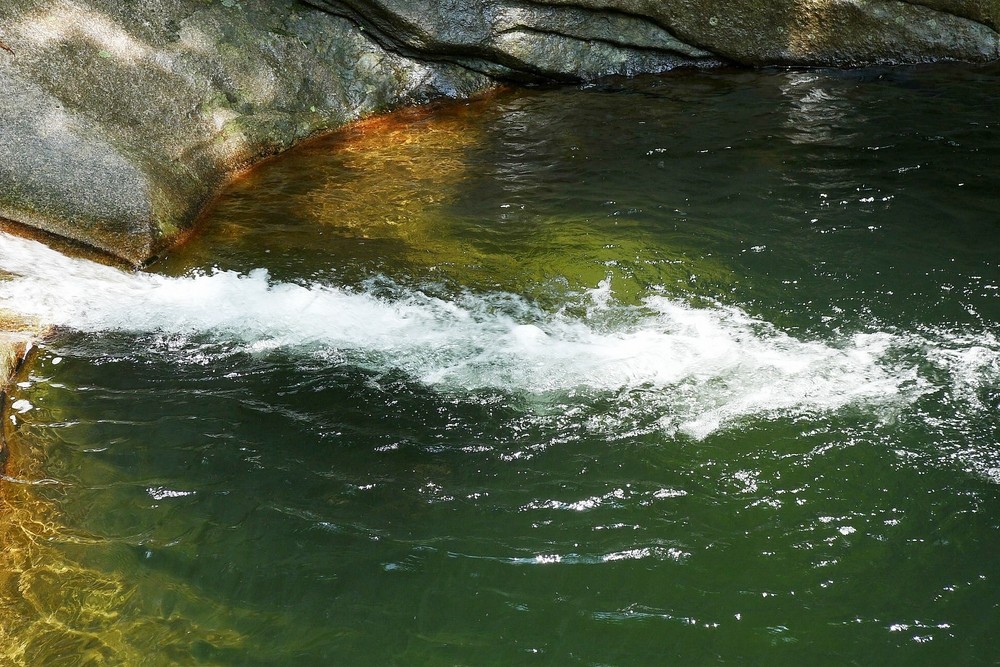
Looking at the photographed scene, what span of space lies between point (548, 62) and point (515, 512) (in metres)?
6.43

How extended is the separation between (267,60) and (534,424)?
210 inches

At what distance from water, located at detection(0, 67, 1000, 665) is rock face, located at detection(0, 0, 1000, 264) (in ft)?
1.75

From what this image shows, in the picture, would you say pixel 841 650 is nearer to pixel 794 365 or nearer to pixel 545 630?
pixel 545 630

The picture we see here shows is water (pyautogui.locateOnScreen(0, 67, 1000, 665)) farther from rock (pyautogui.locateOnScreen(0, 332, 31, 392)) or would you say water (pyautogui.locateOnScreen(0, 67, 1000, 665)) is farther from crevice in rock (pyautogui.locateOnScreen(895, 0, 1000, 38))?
crevice in rock (pyautogui.locateOnScreen(895, 0, 1000, 38))

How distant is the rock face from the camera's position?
235 inches

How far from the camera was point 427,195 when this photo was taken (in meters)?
6.49

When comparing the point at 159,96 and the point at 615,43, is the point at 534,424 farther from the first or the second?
the point at 615,43

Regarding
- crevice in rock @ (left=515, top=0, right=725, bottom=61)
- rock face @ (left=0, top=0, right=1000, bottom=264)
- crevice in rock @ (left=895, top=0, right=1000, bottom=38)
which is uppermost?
crevice in rock @ (left=895, top=0, right=1000, bottom=38)

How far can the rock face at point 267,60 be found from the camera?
5969mm

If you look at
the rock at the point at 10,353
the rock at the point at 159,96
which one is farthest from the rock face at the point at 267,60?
the rock at the point at 10,353

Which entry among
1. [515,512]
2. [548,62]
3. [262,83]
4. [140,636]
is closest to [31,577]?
[140,636]

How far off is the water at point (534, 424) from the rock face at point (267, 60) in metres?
0.53

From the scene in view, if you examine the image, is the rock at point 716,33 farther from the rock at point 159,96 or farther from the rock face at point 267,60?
the rock at point 159,96

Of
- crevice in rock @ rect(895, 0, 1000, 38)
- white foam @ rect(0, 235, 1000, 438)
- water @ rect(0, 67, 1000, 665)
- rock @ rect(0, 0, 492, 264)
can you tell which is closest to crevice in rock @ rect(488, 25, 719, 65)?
rock @ rect(0, 0, 492, 264)
